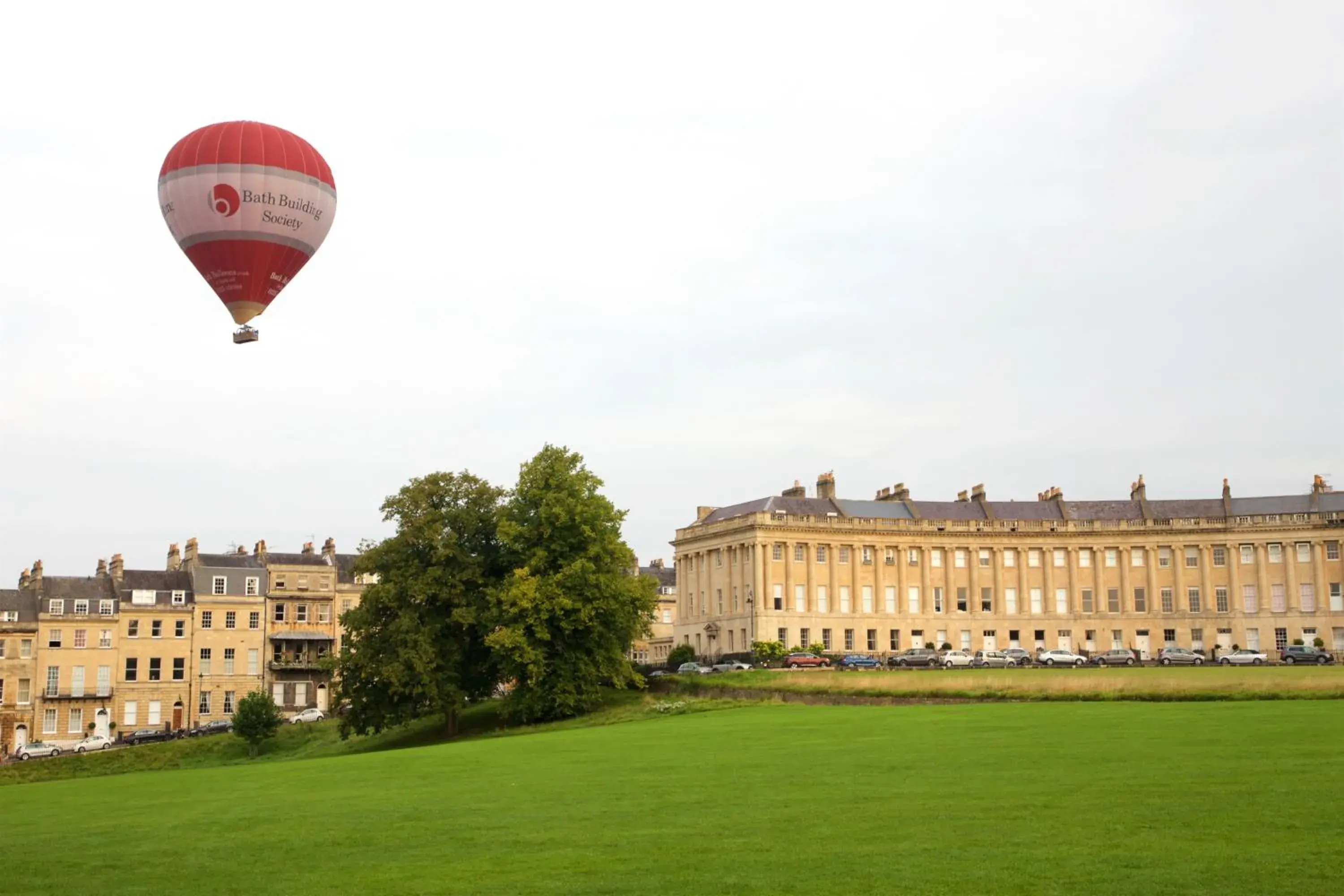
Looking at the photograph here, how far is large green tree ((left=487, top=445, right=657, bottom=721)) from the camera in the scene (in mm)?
59562

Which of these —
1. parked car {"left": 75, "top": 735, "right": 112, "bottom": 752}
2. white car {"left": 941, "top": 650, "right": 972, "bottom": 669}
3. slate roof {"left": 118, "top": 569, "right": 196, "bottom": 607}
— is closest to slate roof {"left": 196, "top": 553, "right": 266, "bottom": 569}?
slate roof {"left": 118, "top": 569, "right": 196, "bottom": 607}

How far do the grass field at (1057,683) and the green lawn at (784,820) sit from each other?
7.38 meters

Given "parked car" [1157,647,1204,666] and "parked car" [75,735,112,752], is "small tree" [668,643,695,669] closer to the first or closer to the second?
"parked car" [1157,647,1204,666]

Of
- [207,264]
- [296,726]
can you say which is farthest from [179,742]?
[207,264]

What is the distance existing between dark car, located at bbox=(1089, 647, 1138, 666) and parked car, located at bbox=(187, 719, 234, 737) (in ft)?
151

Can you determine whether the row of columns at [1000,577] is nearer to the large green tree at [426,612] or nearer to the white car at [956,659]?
the white car at [956,659]

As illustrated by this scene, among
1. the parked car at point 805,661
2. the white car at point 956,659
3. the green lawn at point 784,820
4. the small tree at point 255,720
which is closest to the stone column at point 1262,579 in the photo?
the white car at point 956,659

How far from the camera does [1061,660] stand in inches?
2805

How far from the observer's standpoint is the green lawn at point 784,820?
16.6 m

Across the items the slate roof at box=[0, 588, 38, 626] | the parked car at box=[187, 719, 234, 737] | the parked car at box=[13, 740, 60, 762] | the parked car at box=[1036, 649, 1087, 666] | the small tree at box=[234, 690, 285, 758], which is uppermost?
the slate roof at box=[0, 588, 38, 626]

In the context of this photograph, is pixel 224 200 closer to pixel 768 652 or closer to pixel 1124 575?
pixel 768 652

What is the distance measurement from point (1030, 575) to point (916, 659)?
27739mm

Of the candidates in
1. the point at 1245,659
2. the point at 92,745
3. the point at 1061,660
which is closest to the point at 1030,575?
the point at 1061,660

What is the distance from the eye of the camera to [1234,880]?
15133 mm
